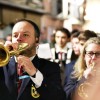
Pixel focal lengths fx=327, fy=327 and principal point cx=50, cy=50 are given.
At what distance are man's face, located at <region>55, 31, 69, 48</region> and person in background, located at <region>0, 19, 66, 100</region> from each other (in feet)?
6.91

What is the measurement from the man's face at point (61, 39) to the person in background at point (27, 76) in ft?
6.91

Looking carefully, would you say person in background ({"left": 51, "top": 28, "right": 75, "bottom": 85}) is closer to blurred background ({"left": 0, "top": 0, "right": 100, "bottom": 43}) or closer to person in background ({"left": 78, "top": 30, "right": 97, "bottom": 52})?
person in background ({"left": 78, "top": 30, "right": 97, "bottom": 52})

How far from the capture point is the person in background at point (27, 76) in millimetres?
2555

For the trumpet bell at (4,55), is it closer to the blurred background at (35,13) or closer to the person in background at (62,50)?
the person in background at (62,50)

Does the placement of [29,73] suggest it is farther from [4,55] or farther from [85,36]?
[85,36]

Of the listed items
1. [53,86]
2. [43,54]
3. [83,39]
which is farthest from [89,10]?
[53,86]

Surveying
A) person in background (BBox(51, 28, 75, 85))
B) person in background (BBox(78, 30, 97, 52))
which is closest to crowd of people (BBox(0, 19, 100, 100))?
person in background (BBox(78, 30, 97, 52))

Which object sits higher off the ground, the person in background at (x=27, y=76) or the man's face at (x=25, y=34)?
the man's face at (x=25, y=34)

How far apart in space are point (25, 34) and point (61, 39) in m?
2.26

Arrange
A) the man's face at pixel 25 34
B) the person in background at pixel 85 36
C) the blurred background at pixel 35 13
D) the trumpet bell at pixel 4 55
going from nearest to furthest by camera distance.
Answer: the trumpet bell at pixel 4 55 → the man's face at pixel 25 34 → the person in background at pixel 85 36 → the blurred background at pixel 35 13

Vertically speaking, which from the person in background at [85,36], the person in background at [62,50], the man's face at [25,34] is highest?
the man's face at [25,34]

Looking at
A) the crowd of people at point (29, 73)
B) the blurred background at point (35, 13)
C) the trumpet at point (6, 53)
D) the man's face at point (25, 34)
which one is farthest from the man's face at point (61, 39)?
the trumpet at point (6, 53)

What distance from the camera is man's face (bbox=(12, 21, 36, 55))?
2724 millimetres

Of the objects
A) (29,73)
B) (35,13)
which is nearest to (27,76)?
(29,73)
